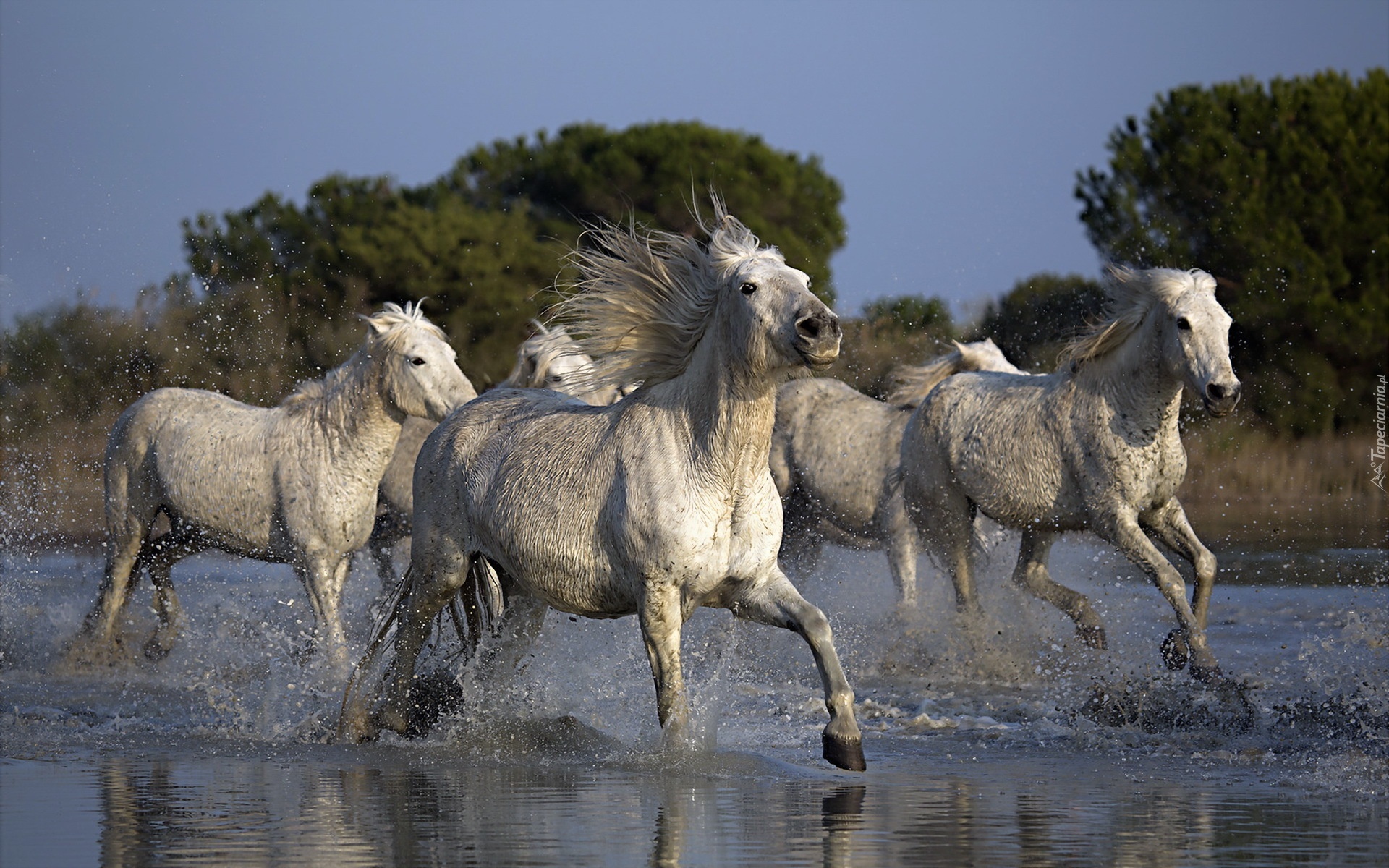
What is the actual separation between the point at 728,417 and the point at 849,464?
625 centimetres

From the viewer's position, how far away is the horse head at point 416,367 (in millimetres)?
9797

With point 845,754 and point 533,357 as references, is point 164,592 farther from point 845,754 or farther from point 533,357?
point 845,754

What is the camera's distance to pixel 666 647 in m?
6.50

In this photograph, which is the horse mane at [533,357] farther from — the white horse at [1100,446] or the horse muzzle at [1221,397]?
the horse muzzle at [1221,397]

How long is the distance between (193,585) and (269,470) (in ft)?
18.7

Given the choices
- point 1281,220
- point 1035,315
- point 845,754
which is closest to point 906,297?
point 1035,315

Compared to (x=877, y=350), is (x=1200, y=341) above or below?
below

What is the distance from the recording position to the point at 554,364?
11.4 m

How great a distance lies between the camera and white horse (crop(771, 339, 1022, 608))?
12.3m

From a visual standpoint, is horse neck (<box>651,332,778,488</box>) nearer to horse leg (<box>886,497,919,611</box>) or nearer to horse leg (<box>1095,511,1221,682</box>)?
→ horse leg (<box>1095,511,1221,682</box>)

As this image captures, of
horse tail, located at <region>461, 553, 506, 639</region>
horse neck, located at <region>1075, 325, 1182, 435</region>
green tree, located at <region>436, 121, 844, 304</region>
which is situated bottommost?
horse tail, located at <region>461, 553, 506, 639</region>

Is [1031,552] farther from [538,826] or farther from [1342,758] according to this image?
[538,826]

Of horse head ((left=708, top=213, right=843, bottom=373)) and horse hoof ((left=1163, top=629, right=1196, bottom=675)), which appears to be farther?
horse hoof ((left=1163, top=629, right=1196, bottom=675))

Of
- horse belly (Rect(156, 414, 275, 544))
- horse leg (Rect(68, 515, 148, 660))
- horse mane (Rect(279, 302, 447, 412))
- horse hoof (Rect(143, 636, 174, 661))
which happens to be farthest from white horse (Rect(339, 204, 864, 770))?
horse leg (Rect(68, 515, 148, 660))
